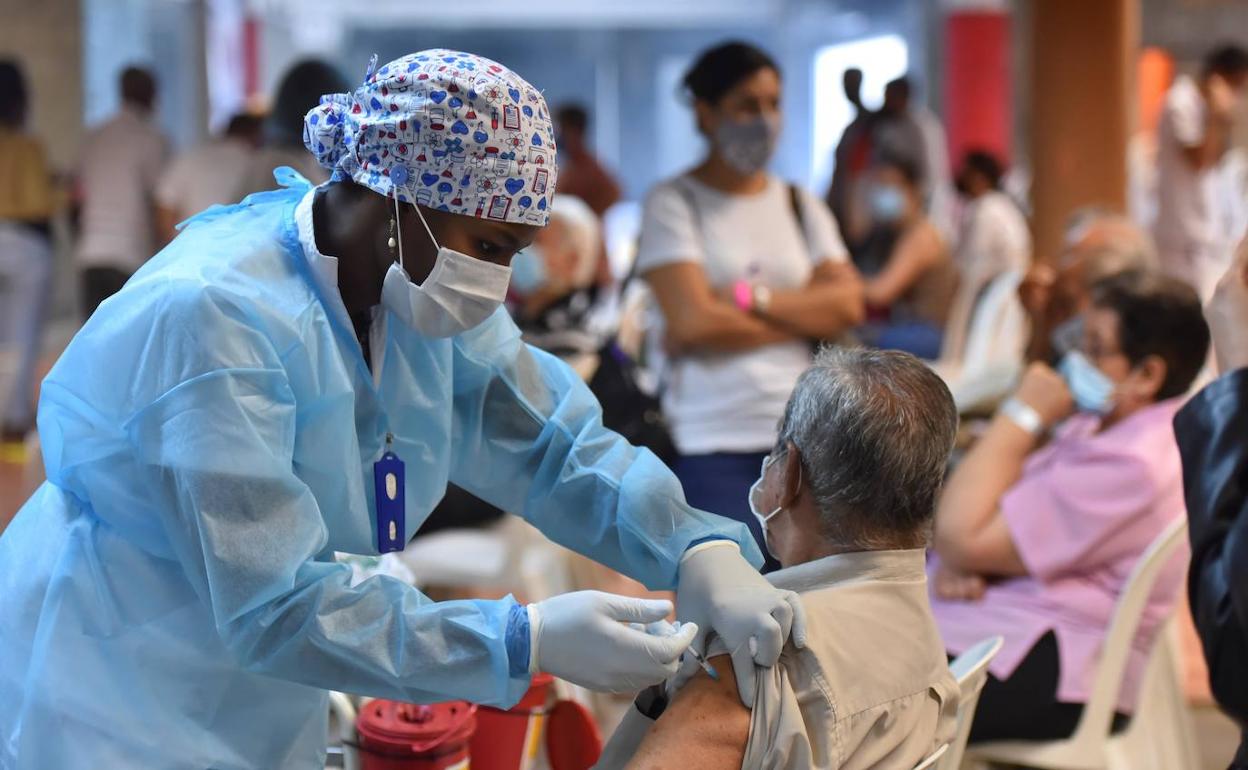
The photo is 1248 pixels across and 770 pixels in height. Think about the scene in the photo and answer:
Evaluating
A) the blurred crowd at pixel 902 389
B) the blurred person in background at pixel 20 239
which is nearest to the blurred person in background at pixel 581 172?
the blurred person in background at pixel 20 239

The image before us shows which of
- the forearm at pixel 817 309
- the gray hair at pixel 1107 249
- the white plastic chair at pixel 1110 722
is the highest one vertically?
the gray hair at pixel 1107 249

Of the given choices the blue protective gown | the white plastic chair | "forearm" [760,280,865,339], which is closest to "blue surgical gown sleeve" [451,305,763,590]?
the blue protective gown

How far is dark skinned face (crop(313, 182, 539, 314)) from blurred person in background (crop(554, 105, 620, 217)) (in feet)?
20.1

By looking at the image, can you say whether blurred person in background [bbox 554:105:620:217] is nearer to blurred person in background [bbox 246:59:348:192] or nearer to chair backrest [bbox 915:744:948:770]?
blurred person in background [bbox 246:59:348:192]

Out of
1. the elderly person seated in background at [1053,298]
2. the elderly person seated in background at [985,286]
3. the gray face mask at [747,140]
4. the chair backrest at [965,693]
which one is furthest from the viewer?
the elderly person seated in background at [985,286]

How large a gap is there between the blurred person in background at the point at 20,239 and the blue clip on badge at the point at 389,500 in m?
4.71

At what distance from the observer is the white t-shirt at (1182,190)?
591 centimetres

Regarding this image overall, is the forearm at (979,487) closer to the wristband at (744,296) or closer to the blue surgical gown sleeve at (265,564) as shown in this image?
the wristband at (744,296)

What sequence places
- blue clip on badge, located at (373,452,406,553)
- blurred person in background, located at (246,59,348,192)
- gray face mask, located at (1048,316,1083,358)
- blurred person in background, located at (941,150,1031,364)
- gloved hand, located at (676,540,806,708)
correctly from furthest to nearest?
blurred person in background, located at (941,150,1031,364), blurred person in background, located at (246,59,348,192), gray face mask, located at (1048,316,1083,358), blue clip on badge, located at (373,452,406,553), gloved hand, located at (676,540,806,708)

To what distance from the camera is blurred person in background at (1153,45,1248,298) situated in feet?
19.4

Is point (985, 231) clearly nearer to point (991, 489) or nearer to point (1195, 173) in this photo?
point (1195, 173)

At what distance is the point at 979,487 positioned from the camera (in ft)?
7.95

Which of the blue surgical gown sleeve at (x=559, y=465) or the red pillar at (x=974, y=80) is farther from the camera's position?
the red pillar at (x=974, y=80)

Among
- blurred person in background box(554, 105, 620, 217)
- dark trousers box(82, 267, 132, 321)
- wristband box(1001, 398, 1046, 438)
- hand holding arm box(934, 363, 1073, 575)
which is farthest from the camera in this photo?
blurred person in background box(554, 105, 620, 217)
